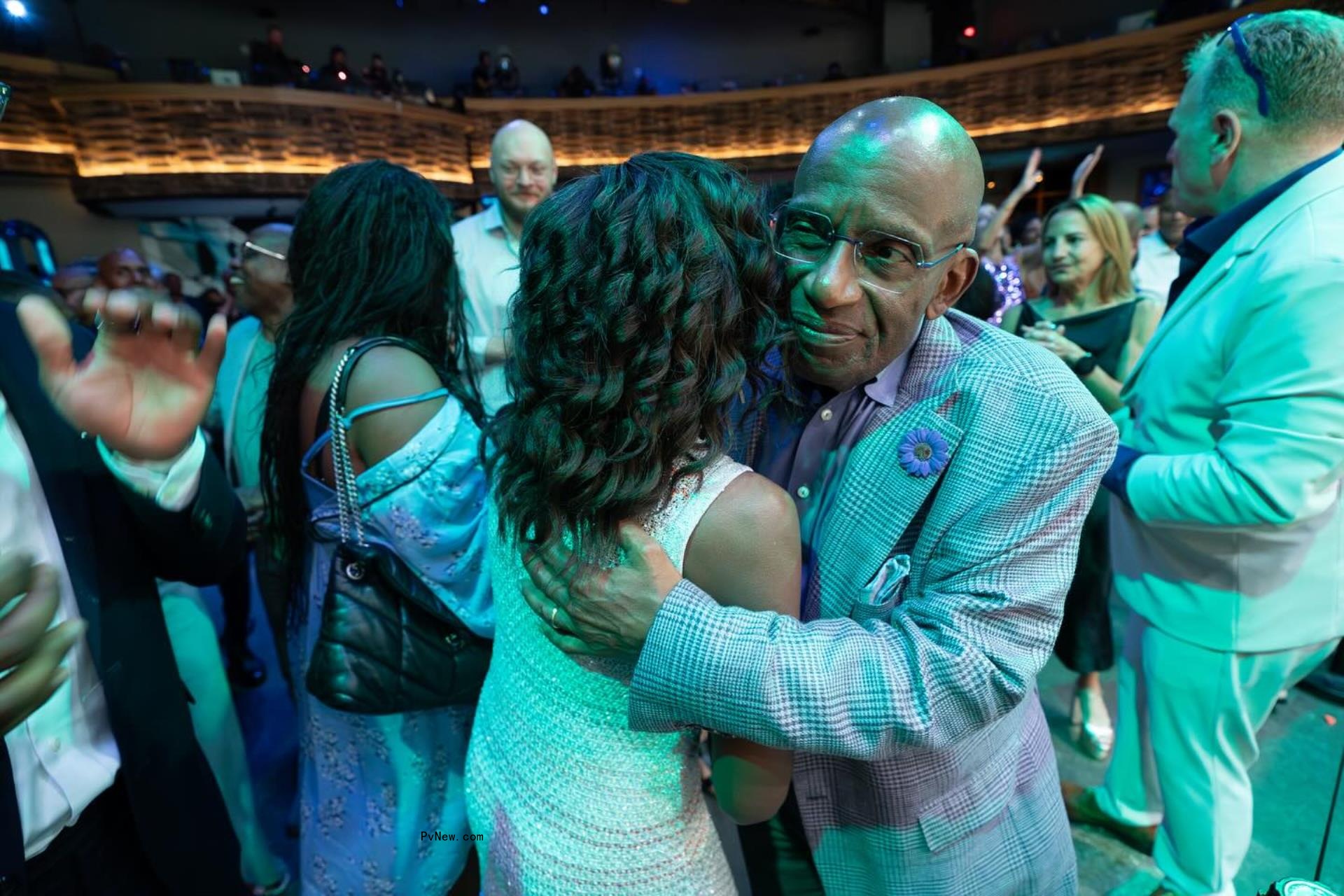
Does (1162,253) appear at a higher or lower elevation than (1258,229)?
lower

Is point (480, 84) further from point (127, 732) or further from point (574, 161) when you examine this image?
point (127, 732)

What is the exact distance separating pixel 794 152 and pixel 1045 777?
11.7m

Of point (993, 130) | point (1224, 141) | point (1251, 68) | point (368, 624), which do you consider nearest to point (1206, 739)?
point (1224, 141)

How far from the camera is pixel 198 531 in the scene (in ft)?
3.69

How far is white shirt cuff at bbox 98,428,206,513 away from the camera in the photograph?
1016 mm

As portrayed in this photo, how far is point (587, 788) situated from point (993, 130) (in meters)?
11.9

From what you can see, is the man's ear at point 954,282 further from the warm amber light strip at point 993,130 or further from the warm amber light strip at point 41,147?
the warm amber light strip at point 41,147

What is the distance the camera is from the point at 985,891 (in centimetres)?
108

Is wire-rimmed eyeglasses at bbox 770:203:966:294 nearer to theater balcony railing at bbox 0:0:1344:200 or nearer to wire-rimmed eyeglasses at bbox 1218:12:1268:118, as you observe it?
wire-rimmed eyeglasses at bbox 1218:12:1268:118

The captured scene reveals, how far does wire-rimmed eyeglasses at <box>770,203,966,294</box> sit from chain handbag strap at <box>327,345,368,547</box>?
3.07 ft

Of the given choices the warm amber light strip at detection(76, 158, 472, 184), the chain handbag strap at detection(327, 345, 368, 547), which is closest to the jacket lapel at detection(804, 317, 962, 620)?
the chain handbag strap at detection(327, 345, 368, 547)

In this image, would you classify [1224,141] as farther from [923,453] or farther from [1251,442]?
[923,453]

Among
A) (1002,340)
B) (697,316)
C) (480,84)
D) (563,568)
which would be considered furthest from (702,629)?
(480,84)

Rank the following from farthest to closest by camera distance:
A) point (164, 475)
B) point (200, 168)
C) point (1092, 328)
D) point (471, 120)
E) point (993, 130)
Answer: point (471, 120), point (993, 130), point (200, 168), point (1092, 328), point (164, 475)
